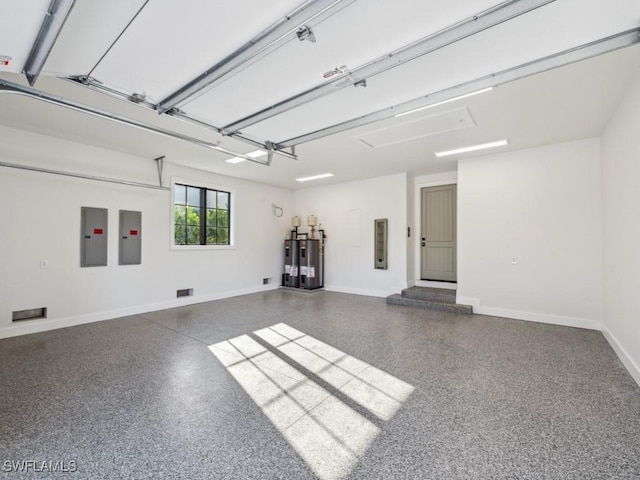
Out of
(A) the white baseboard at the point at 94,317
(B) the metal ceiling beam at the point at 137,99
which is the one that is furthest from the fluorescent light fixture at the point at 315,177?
(A) the white baseboard at the point at 94,317

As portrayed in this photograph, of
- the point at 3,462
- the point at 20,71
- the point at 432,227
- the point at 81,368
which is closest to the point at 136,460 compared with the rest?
the point at 3,462

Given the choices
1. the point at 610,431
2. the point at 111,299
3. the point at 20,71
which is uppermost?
the point at 20,71

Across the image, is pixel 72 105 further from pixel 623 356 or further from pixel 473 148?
pixel 623 356

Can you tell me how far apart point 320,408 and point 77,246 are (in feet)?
14.8

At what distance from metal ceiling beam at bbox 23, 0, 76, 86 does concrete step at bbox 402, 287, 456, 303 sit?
19.0 feet

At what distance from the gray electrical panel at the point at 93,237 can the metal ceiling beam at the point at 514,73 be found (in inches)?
163

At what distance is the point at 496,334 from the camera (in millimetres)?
4031

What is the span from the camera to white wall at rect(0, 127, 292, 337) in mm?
3998

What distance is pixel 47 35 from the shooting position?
6.19 feet

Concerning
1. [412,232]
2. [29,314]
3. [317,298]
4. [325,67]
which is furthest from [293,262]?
[325,67]

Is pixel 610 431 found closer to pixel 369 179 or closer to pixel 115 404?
pixel 115 404

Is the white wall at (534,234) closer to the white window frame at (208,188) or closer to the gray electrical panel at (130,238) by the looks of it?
the white window frame at (208,188)

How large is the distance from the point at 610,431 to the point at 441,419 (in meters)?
1.08

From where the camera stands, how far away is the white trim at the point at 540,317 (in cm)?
428
